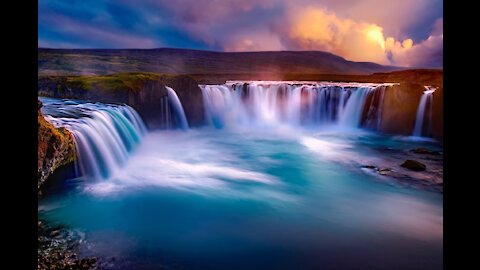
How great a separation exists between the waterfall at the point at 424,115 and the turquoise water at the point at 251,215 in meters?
4.16

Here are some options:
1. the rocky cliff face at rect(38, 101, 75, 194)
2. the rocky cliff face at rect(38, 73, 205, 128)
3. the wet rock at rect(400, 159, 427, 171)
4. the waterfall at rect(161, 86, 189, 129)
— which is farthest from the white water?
the wet rock at rect(400, 159, 427, 171)

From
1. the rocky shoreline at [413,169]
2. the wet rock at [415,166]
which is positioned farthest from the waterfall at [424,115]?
the wet rock at [415,166]

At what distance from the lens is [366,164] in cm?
809

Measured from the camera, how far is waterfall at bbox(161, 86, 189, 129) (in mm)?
11906

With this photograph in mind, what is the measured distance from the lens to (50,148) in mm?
4363

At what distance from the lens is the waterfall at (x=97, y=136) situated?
221 inches

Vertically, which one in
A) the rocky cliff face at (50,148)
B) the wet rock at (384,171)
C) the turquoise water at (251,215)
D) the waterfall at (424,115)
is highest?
the waterfall at (424,115)

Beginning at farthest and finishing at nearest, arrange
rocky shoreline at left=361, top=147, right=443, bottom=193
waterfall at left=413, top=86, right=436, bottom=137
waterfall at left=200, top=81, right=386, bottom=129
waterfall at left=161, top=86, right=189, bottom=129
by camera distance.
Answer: waterfall at left=200, top=81, right=386, bottom=129
waterfall at left=161, top=86, right=189, bottom=129
waterfall at left=413, top=86, right=436, bottom=137
rocky shoreline at left=361, top=147, right=443, bottom=193

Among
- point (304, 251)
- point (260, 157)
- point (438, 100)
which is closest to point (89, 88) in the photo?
point (260, 157)

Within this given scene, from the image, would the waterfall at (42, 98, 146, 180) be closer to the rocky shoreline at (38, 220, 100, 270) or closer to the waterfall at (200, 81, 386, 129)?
the rocky shoreline at (38, 220, 100, 270)

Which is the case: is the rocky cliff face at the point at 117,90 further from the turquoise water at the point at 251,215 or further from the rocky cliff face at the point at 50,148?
the rocky cliff face at the point at 50,148

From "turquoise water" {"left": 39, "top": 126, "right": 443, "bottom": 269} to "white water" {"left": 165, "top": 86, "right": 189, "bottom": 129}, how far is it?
3794mm

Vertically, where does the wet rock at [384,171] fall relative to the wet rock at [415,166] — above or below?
below
